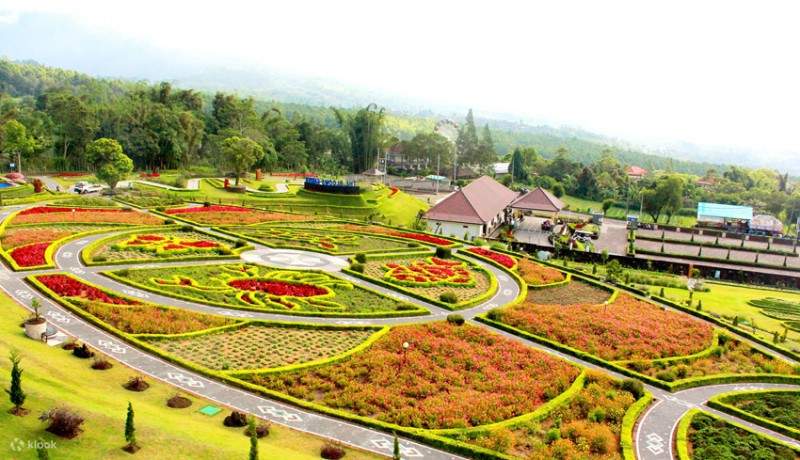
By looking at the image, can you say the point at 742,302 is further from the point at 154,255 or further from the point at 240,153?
the point at 240,153

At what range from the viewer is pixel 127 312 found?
29922mm

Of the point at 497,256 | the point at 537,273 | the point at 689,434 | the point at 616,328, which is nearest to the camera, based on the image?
the point at 689,434

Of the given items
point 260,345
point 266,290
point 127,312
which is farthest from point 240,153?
point 260,345

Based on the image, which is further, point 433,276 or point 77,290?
point 433,276

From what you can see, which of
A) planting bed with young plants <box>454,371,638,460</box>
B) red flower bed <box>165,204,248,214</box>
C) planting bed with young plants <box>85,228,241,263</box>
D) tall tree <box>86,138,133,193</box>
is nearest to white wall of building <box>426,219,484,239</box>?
red flower bed <box>165,204,248,214</box>

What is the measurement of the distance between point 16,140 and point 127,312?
208 ft

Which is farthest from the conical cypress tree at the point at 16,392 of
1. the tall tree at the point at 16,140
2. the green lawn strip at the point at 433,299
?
the tall tree at the point at 16,140

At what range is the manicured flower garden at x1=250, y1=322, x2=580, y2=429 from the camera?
2312cm

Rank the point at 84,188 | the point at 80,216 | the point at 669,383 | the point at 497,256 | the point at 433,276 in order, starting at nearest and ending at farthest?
the point at 669,383 < the point at 433,276 < the point at 497,256 < the point at 80,216 < the point at 84,188

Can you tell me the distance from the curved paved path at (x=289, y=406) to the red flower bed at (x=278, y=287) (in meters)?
3.67

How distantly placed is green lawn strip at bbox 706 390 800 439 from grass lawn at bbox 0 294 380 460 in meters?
16.4

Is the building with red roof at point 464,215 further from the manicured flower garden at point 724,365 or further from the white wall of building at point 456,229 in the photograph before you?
the manicured flower garden at point 724,365

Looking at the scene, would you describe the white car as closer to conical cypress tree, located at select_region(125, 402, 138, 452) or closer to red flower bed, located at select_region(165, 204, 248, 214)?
red flower bed, located at select_region(165, 204, 248, 214)

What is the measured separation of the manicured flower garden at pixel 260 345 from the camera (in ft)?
87.2
